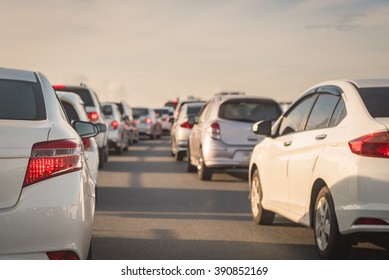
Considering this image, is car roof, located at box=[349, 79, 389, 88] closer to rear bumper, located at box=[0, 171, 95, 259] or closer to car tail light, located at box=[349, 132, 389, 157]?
car tail light, located at box=[349, 132, 389, 157]

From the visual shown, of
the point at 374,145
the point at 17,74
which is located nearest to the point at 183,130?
the point at 374,145

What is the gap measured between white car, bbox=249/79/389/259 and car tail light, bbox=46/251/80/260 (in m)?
2.34

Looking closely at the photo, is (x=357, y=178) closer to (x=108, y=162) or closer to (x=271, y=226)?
(x=271, y=226)

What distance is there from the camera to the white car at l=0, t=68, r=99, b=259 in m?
4.91

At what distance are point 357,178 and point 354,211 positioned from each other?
0.24 m

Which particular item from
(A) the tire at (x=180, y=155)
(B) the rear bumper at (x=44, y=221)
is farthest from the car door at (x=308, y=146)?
(A) the tire at (x=180, y=155)

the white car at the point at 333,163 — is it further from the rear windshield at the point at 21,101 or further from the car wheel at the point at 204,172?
the car wheel at the point at 204,172

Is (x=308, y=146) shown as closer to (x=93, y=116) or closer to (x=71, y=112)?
(x=71, y=112)

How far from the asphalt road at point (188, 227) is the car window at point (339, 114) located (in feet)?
3.84

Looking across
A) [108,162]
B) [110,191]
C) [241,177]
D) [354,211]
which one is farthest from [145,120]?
[354,211]

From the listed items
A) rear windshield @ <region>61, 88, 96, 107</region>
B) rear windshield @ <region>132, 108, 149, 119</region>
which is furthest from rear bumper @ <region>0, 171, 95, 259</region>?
rear windshield @ <region>132, 108, 149, 119</region>

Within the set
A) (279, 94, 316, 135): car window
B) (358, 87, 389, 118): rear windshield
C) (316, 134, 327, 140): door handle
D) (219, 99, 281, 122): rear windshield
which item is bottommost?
(219, 99, 281, 122): rear windshield

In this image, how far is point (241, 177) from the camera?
1734 cm
